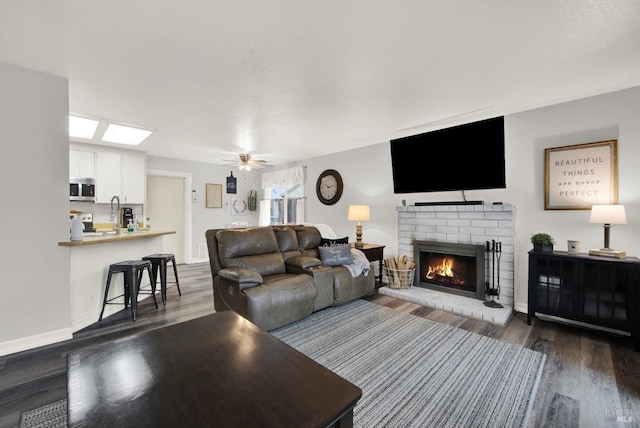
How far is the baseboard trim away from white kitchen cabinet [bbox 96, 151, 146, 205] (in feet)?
9.80

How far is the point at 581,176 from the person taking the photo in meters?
2.78

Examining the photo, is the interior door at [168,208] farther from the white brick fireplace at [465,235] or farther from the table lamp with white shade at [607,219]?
the table lamp with white shade at [607,219]

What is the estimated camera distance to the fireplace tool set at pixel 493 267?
328 cm

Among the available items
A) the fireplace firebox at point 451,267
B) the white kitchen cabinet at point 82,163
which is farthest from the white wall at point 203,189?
the fireplace firebox at point 451,267

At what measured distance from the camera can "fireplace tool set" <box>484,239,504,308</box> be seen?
10.8 feet

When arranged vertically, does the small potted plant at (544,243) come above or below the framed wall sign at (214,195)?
below

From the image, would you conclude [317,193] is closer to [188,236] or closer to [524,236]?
[188,236]

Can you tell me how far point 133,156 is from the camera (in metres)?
5.08

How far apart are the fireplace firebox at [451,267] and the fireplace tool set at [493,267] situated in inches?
2.5

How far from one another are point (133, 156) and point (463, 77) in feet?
18.0

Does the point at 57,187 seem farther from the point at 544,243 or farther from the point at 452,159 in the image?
the point at 544,243

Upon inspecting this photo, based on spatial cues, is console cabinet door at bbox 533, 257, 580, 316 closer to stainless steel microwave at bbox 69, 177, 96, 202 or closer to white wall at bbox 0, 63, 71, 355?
white wall at bbox 0, 63, 71, 355

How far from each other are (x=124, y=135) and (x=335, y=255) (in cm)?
374

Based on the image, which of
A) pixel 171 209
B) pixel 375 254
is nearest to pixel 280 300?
pixel 375 254
